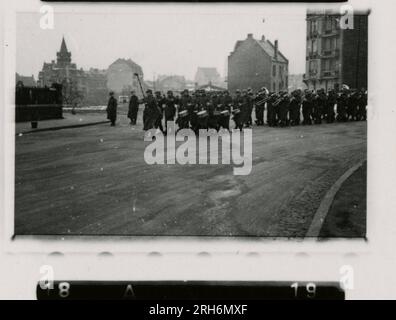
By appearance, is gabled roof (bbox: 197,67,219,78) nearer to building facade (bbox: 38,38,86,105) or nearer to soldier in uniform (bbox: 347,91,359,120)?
building facade (bbox: 38,38,86,105)

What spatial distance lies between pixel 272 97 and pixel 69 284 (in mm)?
4802

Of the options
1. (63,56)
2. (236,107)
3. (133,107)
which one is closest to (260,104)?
(236,107)

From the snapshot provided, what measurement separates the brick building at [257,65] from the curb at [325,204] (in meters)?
1.23

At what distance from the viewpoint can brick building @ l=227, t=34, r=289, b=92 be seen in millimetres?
4371

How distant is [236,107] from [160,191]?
2.90m

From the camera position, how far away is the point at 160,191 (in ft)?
14.4

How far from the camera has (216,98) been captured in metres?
7.13

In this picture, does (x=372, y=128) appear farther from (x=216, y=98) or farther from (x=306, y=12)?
(x=216, y=98)

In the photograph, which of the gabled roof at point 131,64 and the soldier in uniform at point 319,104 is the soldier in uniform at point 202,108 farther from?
the soldier in uniform at point 319,104

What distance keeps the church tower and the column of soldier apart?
1173mm

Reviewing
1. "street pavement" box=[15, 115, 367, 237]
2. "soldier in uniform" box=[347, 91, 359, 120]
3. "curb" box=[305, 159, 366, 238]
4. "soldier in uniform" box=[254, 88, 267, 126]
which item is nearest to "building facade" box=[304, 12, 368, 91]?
"soldier in uniform" box=[347, 91, 359, 120]

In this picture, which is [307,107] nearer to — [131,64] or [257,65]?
[257,65]

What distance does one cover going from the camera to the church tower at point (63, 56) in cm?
407

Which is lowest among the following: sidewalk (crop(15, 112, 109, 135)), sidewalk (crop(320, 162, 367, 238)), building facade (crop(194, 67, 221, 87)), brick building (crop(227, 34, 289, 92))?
sidewalk (crop(320, 162, 367, 238))
